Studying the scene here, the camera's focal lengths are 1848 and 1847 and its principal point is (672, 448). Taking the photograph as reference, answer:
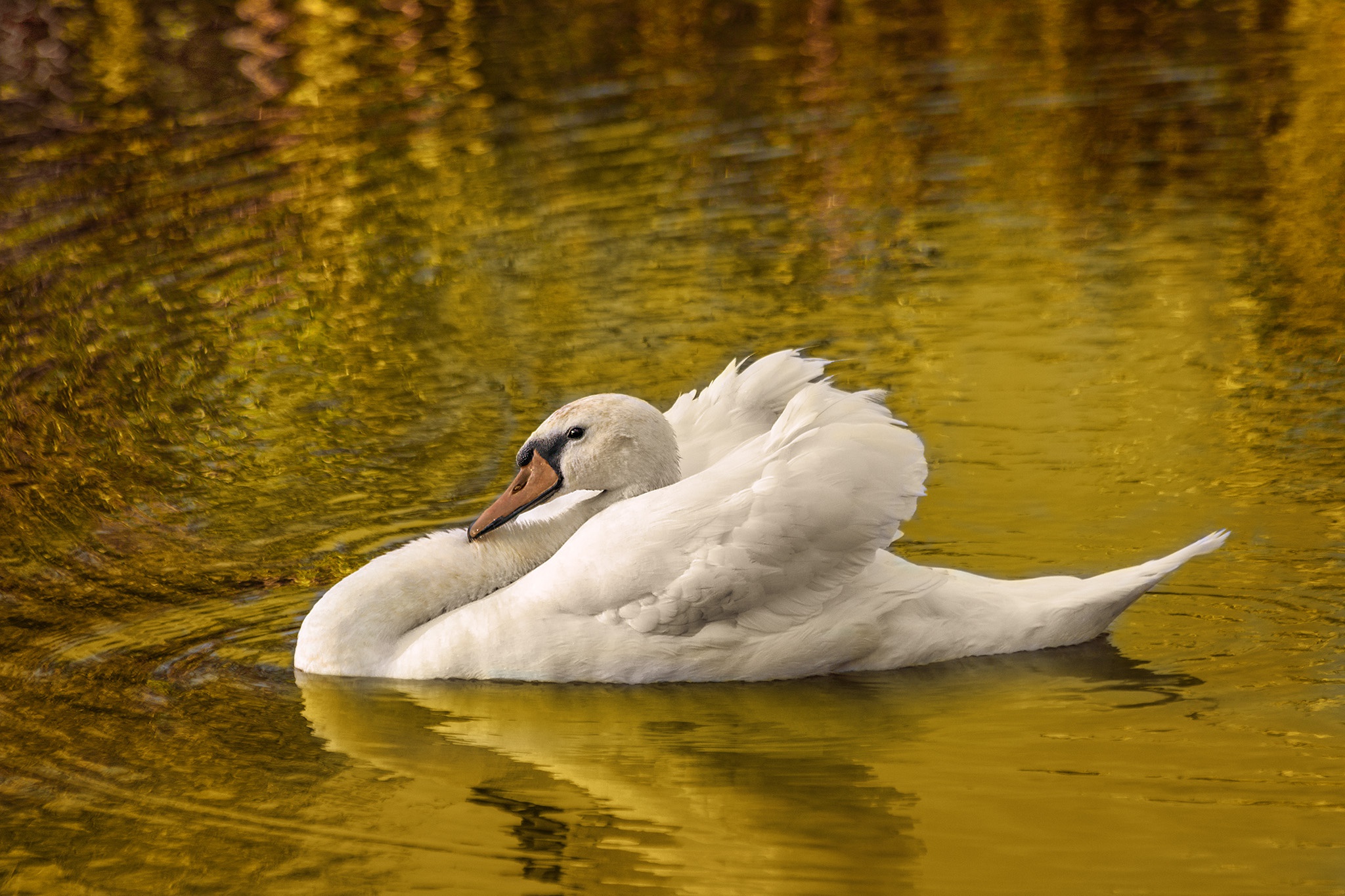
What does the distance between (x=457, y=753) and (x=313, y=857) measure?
2.81 ft

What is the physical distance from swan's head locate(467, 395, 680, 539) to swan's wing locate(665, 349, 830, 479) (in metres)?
0.26

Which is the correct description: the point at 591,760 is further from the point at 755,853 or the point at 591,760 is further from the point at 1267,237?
the point at 1267,237

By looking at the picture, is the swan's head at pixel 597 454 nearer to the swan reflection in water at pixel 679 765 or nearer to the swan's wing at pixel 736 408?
the swan's wing at pixel 736 408

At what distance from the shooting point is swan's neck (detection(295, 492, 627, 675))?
6895 millimetres

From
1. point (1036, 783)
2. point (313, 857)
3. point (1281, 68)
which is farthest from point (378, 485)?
point (1281, 68)

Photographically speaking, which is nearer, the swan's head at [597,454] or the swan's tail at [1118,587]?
the swan's tail at [1118,587]

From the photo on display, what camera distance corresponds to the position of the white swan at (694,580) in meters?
6.47

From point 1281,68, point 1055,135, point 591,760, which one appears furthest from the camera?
point 1281,68

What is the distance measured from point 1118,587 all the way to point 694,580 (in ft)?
5.12

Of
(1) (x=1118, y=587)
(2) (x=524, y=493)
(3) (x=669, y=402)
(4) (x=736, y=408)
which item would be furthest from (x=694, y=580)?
(3) (x=669, y=402)

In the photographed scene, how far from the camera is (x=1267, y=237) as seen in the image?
39.0ft

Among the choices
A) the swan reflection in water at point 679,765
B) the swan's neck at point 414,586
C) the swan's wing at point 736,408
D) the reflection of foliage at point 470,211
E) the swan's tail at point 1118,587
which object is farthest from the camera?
the reflection of foliage at point 470,211

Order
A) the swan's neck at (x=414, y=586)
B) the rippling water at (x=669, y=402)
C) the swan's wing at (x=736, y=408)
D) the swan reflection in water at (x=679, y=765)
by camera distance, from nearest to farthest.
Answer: the swan reflection in water at (x=679, y=765), the rippling water at (x=669, y=402), the swan's neck at (x=414, y=586), the swan's wing at (x=736, y=408)

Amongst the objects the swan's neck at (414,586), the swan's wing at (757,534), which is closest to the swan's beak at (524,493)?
the swan's neck at (414,586)
